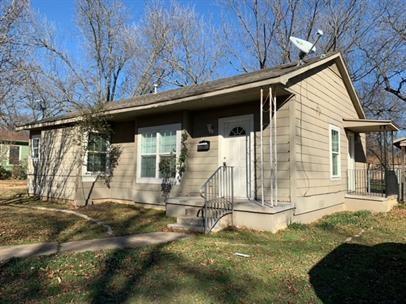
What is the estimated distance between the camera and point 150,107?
9672 mm

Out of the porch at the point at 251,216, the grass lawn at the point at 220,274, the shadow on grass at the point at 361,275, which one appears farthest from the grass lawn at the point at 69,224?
the shadow on grass at the point at 361,275

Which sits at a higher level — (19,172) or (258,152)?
(258,152)

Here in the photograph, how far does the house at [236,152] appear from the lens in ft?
26.1

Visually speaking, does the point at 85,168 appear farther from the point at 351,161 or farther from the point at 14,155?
the point at 14,155

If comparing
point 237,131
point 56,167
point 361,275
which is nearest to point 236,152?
point 237,131

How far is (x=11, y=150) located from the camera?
28797 millimetres

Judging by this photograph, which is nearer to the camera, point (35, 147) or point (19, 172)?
point (35, 147)

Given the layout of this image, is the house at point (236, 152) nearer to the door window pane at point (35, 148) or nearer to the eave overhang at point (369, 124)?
the eave overhang at point (369, 124)

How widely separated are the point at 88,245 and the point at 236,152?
4.42 metres

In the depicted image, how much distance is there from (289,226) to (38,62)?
2118cm

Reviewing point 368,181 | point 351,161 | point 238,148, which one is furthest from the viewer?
point 351,161

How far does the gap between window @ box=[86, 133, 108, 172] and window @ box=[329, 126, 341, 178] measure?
7.34 metres

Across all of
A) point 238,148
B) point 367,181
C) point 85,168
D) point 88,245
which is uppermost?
point 238,148

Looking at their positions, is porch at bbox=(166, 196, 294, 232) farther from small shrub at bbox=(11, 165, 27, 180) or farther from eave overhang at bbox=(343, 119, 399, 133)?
small shrub at bbox=(11, 165, 27, 180)
